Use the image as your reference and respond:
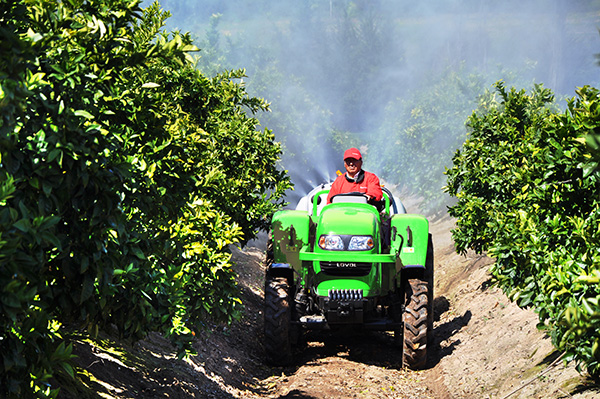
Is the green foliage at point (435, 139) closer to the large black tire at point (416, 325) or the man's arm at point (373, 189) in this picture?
the man's arm at point (373, 189)

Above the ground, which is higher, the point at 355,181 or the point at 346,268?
the point at 355,181

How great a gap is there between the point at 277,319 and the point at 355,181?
2.26 meters

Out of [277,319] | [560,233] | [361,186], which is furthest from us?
[361,186]

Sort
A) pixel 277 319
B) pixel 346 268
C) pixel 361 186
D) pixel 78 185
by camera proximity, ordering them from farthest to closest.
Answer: pixel 361 186
pixel 277 319
pixel 346 268
pixel 78 185

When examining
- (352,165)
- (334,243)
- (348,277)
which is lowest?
(348,277)

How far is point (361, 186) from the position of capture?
30.3 ft

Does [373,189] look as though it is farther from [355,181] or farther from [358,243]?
[358,243]

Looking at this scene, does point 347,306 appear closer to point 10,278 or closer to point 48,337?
point 48,337

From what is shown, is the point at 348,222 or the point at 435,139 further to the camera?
the point at 435,139

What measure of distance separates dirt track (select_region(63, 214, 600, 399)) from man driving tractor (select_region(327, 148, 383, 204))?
2.04m

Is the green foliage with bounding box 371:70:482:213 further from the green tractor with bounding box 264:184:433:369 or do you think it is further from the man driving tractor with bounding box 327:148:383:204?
the green tractor with bounding box 264:184:433:369

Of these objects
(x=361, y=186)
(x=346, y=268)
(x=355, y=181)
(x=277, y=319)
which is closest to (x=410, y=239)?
(x=346, y=268)

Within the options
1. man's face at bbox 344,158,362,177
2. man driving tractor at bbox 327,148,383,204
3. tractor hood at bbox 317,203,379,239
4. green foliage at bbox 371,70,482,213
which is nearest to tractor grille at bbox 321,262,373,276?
tractor hood at bbox 317,203,379,239

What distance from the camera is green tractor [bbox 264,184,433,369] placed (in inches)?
313
